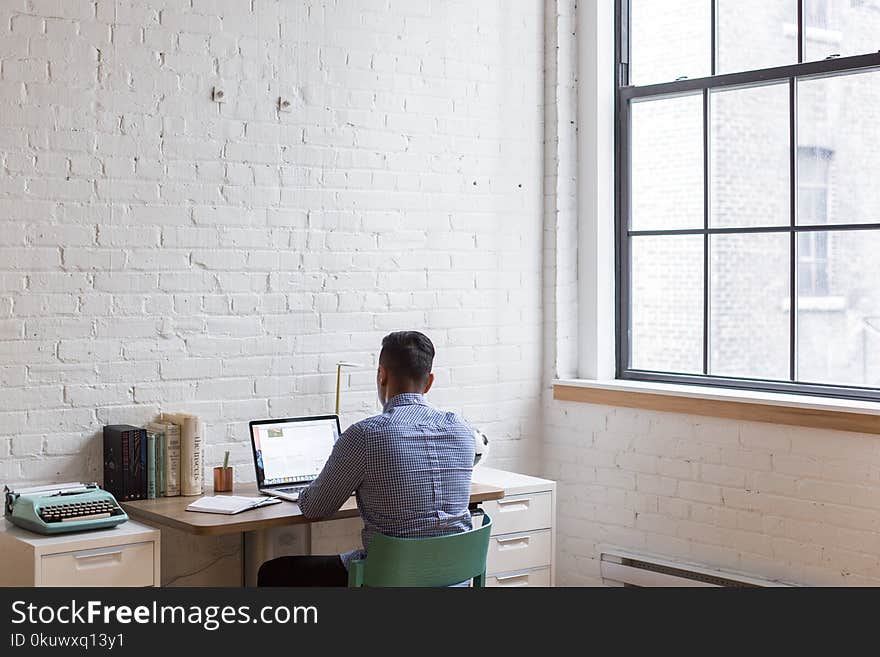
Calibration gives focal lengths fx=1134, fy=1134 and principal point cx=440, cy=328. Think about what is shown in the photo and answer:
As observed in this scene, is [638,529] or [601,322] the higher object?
[601,322]

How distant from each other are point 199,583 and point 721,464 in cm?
199

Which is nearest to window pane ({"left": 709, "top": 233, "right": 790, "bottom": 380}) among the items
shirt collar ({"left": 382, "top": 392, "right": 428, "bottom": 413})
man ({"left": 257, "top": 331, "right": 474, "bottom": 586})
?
man ({"left": 257, "top": 331, "right": 474, "bottom": 586})

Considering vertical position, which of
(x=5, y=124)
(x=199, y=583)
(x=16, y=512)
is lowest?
(x=199, y=583)

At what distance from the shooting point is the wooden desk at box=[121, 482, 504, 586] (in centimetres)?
336

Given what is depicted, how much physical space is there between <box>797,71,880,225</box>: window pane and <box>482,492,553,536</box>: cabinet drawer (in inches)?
56.9

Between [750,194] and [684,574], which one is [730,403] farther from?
[750,194]

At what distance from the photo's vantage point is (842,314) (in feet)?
13.6

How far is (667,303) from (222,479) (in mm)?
1992

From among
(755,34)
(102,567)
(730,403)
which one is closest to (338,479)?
(102,567)

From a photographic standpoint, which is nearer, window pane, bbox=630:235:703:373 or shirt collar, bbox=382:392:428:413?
shirt collar, bbox=382:392:428:413

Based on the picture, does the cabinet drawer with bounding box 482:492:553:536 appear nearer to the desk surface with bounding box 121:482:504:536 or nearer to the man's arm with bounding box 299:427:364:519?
the desk surface with bounding box 121:482:504:536

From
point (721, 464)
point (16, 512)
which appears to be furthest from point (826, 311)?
point (16, 512)
